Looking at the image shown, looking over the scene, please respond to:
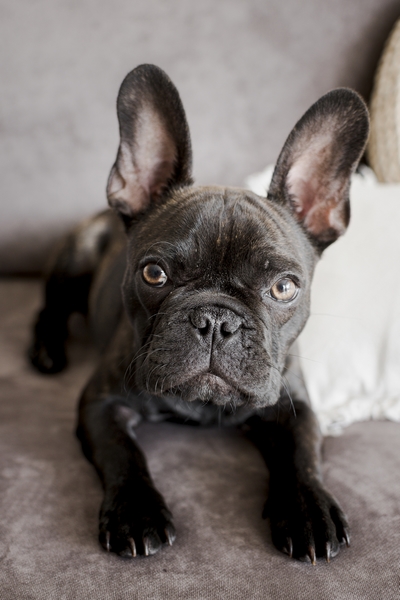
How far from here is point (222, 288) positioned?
3.67ft

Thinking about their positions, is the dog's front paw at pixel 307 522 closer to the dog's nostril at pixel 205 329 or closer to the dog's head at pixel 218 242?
the dog's head at pixel 218 242

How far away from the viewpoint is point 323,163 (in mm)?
1295

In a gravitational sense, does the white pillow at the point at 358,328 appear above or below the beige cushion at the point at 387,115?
below

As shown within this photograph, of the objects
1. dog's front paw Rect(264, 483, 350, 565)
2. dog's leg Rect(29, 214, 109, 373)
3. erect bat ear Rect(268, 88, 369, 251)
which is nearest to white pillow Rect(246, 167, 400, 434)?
erect bat ear Rect(268, 88, 369, 251)

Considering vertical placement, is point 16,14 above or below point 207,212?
above

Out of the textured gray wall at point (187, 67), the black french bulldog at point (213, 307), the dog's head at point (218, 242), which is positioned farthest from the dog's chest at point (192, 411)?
the textured gray wall at point (187, 67)

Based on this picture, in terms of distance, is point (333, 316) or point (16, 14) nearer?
point (333, 316)

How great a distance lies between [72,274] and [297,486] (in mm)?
1340

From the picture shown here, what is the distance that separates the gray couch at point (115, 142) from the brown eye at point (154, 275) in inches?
17.1

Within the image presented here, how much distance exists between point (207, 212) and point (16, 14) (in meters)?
1.40

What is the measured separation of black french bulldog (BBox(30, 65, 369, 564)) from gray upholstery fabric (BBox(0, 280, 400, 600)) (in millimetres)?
42

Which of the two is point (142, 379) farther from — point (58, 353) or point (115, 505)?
point (58, 353)

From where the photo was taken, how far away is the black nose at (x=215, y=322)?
3.34 ft

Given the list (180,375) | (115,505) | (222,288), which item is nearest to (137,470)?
(115,505)
